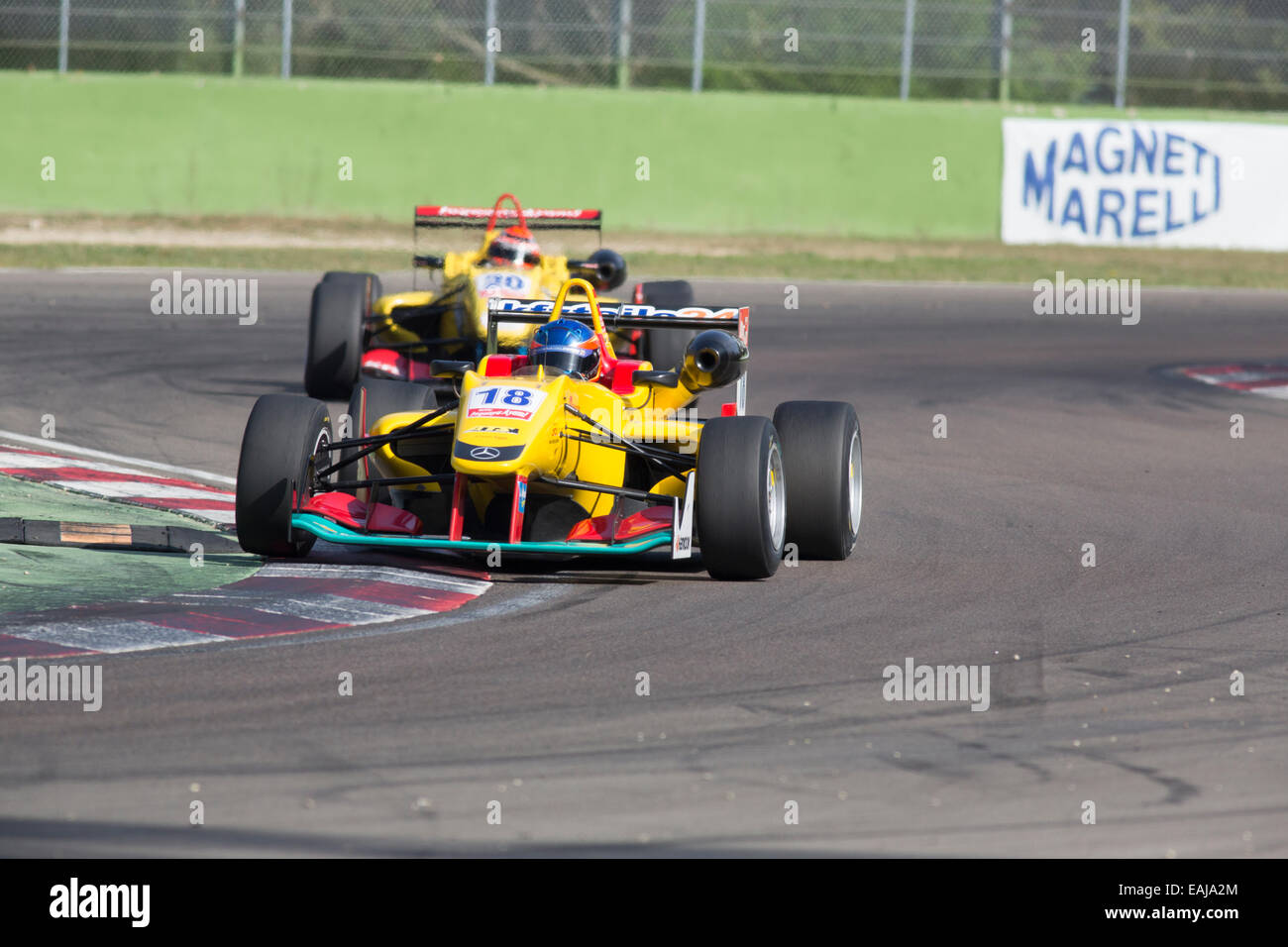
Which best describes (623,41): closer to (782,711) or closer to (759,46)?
(759,46)

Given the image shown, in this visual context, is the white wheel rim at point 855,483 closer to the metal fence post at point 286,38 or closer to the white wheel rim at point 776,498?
the white wheel rim at point 776,498

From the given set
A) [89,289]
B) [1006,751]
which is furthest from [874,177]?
[1006,751]

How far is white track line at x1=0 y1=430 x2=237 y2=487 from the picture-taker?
1116 centimetres

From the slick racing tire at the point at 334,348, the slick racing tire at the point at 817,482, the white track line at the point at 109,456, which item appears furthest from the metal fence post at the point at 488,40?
the slick racing tire at the point at 817,482

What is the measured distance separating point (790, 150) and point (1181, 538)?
17.4 m

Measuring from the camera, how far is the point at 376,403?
379 inches

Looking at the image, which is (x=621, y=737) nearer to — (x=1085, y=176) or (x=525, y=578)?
(x=525, y=578)

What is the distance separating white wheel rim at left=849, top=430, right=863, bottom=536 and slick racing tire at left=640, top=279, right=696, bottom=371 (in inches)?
188

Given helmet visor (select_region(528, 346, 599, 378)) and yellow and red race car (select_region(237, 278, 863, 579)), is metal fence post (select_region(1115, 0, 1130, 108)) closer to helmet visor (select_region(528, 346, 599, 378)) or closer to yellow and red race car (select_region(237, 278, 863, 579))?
yellow and red race car (select_region(237, 278, 863, 579))

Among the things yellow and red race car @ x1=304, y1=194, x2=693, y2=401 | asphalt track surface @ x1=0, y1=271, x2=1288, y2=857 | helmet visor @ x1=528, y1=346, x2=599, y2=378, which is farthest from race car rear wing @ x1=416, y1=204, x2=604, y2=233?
helmet visor @ x1=528, y1=346, x2=599, y2=378

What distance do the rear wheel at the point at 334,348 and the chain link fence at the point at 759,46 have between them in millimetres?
12236

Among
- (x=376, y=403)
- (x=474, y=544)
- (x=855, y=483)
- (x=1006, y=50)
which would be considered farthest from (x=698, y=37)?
(x=474, y=544)

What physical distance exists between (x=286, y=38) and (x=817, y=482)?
1815 cm
